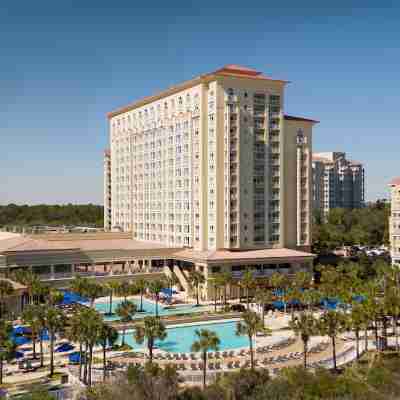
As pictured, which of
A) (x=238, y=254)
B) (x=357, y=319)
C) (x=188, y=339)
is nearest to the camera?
(x=357, y=319)

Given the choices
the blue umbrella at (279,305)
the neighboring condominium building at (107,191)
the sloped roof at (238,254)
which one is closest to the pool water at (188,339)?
the blue umbrella at (279,305)

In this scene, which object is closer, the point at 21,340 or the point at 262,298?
the point at 21,340

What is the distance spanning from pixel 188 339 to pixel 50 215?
12373 cm

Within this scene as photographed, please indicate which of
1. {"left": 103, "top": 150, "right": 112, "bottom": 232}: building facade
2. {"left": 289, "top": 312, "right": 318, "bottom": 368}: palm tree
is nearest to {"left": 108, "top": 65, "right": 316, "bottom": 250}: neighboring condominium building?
{"left": 103, "top": 150, "right": 112, "bottom": 232}: building facade

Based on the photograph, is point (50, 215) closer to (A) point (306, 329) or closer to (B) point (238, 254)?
(B) point (238, 254)

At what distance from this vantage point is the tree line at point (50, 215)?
163450 mm

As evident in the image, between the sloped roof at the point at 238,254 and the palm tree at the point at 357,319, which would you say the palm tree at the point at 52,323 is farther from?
the sloped roof at the point at 238,254

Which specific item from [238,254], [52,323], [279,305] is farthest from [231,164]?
[52,323]

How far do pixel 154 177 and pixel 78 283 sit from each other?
37.7m

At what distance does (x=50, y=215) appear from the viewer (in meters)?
171

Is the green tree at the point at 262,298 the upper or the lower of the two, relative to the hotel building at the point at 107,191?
lower

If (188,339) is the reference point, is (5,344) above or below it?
above

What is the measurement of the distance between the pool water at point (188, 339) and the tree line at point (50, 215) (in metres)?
99.7

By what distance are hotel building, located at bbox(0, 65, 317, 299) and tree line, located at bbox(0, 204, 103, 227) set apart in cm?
7084
